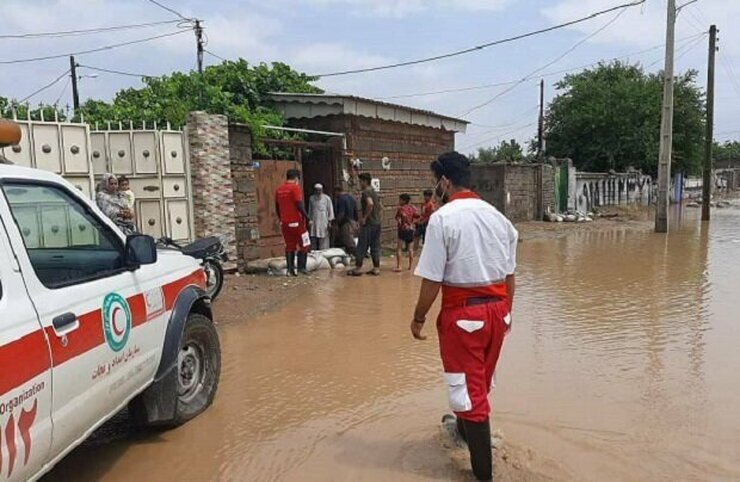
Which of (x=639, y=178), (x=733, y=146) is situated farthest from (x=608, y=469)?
(x=733, y=146)

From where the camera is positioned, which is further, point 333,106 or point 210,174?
point 333,106

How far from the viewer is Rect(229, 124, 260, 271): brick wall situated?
34.6 ft

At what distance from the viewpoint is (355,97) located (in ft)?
41.8

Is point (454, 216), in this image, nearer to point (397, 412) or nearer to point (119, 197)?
point (397, 412)

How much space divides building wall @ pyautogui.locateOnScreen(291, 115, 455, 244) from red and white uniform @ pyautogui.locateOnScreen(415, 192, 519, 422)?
9908 millimetres

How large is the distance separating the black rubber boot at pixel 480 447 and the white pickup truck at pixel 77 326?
1877 millimetres

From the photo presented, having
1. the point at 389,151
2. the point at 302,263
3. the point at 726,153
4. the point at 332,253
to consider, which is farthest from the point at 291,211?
the point at 726,153

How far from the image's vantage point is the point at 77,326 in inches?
115

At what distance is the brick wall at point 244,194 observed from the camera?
415 inches

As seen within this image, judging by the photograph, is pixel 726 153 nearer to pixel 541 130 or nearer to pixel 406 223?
pixel 541 130

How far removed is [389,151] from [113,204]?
8.02 meters

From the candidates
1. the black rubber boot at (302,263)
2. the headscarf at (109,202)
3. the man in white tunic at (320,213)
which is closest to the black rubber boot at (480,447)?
the headscarf at (109,202)

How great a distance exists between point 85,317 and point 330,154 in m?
10.5

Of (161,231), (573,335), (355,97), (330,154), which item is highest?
(355,97)
